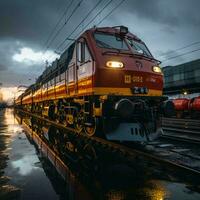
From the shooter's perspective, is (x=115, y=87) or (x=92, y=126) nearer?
(x=115, y=87)

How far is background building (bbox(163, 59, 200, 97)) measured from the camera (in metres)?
44.4

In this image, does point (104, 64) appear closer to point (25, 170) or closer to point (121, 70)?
point (121, 70)

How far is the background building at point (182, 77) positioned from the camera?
146ft

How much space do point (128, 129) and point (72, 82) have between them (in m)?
3.30

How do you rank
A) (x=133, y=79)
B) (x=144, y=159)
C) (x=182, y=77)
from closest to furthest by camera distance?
(x=144, y=159)
(x=133, y=79)
(x=182, y=77)

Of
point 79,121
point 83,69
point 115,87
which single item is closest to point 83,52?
point 83,69

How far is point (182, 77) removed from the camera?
167ft

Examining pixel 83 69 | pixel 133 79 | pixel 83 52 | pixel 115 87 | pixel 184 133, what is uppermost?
pixel 83 52

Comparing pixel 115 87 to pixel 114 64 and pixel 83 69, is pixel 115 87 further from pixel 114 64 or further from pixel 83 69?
pixel 83 69

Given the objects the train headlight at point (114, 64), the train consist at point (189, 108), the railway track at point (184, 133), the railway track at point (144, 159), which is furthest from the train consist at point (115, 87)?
the train consist at point (189, 108)

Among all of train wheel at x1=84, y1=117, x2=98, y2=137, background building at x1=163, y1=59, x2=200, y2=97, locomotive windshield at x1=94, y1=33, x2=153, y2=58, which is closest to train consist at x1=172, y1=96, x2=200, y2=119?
background building at x1=163, y1=59, x2=200, y2=97

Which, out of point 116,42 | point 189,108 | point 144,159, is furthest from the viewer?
point 189,108

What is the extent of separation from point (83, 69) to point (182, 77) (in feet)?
147

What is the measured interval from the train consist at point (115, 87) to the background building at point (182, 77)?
108 feet
